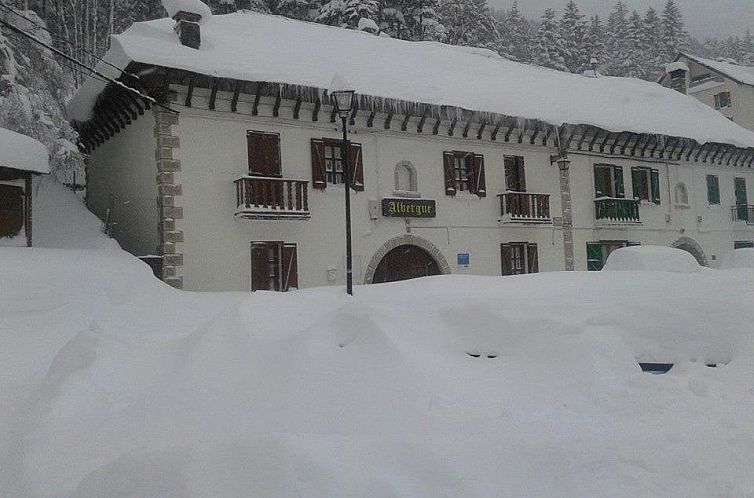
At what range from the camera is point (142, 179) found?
14625 mm

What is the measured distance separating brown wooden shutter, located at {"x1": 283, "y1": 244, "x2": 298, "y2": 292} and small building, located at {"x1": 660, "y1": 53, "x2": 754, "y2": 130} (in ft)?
96.6

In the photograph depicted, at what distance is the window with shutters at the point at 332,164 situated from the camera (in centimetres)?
1497

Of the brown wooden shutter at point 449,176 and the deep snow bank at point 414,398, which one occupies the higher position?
the brown wooden shutter at point 449,176

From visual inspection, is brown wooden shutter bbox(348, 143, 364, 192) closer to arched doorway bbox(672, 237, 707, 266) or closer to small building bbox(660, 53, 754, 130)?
arched doorway bbox(672, 237, 707, 266)

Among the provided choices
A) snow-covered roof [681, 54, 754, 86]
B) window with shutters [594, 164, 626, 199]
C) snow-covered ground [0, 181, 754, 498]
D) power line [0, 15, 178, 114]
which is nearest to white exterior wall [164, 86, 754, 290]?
window with shutters [594, 164, 626, 199]

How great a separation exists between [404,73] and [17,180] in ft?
33.7

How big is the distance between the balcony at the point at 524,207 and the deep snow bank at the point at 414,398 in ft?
30.7

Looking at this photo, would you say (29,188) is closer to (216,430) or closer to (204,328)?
(204,328)

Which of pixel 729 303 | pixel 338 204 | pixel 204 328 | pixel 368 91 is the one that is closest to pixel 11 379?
pixel 204 328

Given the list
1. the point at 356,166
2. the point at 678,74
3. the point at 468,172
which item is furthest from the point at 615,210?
the point at 678,74

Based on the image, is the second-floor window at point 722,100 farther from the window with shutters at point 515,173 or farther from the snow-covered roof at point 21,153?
the snow-covered roof at point 21,153

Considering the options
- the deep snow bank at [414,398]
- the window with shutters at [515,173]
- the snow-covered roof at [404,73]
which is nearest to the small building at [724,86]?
the snow-covered roof at [404,73]

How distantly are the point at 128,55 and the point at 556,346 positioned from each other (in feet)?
34.6

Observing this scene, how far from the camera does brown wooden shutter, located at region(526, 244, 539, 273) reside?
18.2 m
